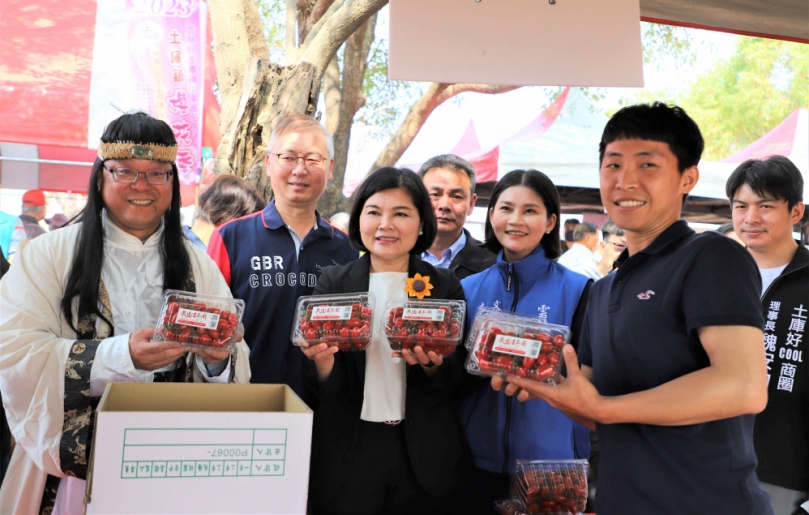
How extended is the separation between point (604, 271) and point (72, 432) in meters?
6.27

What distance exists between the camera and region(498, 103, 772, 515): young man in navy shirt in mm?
1534

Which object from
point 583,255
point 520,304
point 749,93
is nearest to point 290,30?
point 583,255

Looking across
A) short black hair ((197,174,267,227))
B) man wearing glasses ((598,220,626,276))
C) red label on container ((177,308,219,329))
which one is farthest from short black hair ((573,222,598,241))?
red label on container ((177,308,219,329))

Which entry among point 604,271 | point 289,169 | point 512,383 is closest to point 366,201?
point 289,169

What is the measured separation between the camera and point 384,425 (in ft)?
7.18

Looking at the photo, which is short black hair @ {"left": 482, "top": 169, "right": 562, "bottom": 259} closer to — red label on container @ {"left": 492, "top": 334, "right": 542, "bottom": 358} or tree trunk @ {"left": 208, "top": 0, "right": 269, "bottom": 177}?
red label on container @ {"left": 492, "top": 334, "right": 542, "bottom": 358}

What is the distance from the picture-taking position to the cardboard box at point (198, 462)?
1.25 meters

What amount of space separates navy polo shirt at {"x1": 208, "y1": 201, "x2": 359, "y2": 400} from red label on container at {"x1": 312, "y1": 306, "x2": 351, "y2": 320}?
21.2 inches

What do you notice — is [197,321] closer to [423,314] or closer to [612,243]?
[423,314]

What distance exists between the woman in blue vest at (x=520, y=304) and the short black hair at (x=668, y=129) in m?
0.73

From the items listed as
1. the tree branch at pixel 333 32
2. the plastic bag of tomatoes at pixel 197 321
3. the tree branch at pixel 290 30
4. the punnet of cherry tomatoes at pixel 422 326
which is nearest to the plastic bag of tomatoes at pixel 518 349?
the punnet of cherry tomatoes at pixel 422 326

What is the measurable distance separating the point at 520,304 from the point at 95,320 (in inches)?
57.7

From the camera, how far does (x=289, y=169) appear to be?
8.90ft

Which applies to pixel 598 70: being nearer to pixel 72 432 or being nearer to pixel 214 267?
pixel 214 267
